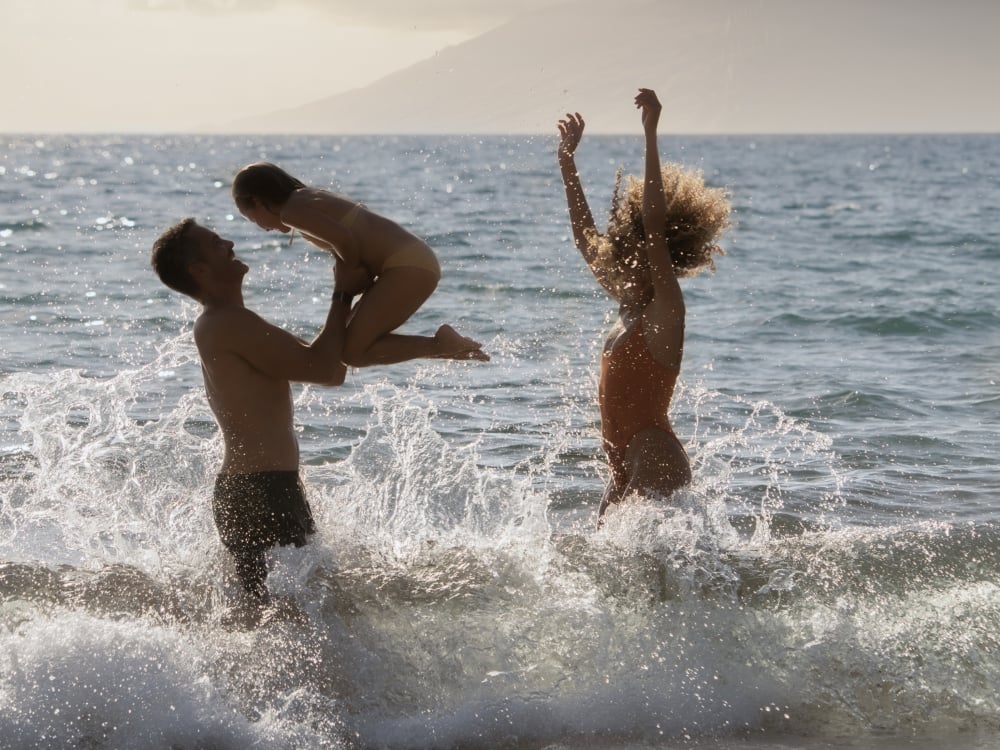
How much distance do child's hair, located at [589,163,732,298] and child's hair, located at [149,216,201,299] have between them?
66.5 inches

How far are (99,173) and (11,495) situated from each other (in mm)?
41364

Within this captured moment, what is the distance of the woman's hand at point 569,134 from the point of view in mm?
5344

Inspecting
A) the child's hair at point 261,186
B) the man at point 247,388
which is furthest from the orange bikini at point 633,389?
the child's hair at point 261,186

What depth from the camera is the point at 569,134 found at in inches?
215

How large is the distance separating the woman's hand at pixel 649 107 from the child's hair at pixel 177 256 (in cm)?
187

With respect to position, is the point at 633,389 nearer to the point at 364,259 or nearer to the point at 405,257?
the point at 405,257

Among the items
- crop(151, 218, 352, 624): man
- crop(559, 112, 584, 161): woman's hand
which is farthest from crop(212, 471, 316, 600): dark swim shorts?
crop(559, 112, 584, 161): woman's hand

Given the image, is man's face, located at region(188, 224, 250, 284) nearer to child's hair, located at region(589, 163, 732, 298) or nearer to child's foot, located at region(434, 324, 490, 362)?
child's foot, located at region(434, 324, 490, 362)

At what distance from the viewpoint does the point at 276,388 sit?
4.41 meters

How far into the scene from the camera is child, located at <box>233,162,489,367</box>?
4527 mm

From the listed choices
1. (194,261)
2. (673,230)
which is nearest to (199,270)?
(194,261)

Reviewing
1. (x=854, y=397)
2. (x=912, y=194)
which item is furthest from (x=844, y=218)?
(x=854, y=397)

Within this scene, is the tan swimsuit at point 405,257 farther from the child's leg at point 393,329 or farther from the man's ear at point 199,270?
the man's ear at point 199,270

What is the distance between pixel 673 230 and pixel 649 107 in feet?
1.69
